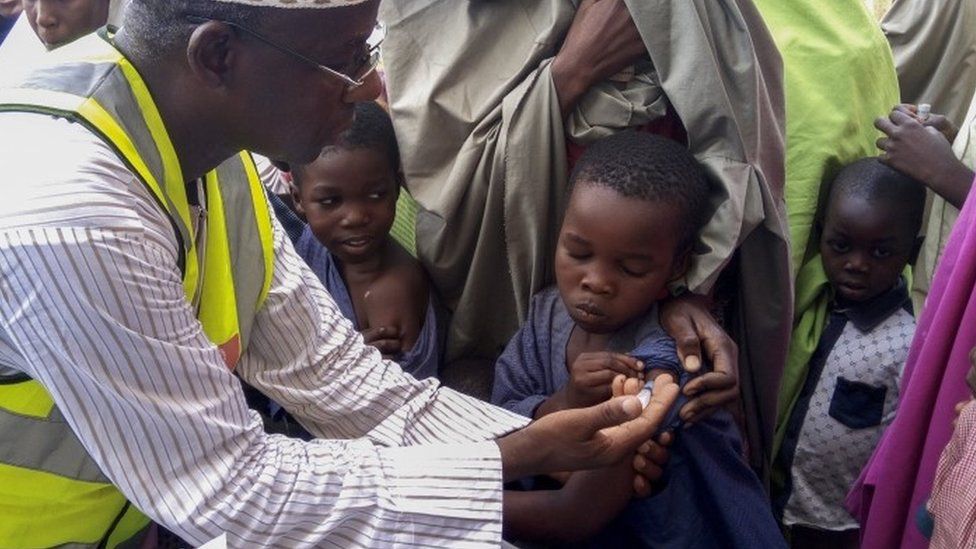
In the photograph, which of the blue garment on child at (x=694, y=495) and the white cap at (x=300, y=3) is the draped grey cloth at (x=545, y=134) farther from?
the white cap at (x=300, y=3)

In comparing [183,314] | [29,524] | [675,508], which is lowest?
[675,508]

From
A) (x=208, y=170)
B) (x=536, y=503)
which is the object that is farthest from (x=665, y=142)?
(x=208, y=170)

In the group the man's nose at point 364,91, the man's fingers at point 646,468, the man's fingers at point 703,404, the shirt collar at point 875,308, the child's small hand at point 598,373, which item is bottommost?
the shirt collar at point 875,308

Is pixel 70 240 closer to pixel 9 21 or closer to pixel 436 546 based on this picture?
pixel 436 546

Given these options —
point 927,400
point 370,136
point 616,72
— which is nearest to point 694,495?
point 927,400

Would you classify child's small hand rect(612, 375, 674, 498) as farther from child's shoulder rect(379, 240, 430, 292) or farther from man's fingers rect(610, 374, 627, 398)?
child's shoulder rect(379, 240, 430, 292)

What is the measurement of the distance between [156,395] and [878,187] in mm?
1782

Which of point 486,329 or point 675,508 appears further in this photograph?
point 486,329

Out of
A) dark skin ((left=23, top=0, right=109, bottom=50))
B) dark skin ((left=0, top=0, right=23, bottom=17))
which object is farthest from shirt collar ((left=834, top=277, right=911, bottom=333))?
dark skin ((left=0, top=0, right=23, bottom=17))

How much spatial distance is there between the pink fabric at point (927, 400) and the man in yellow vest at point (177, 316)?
2.21ft

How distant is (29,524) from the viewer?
5.22 feet

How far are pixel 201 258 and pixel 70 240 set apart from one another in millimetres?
408

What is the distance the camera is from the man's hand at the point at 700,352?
1987 mm

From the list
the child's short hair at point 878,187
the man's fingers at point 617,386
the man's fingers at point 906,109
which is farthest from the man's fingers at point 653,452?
the man's fingers at point 906,109
